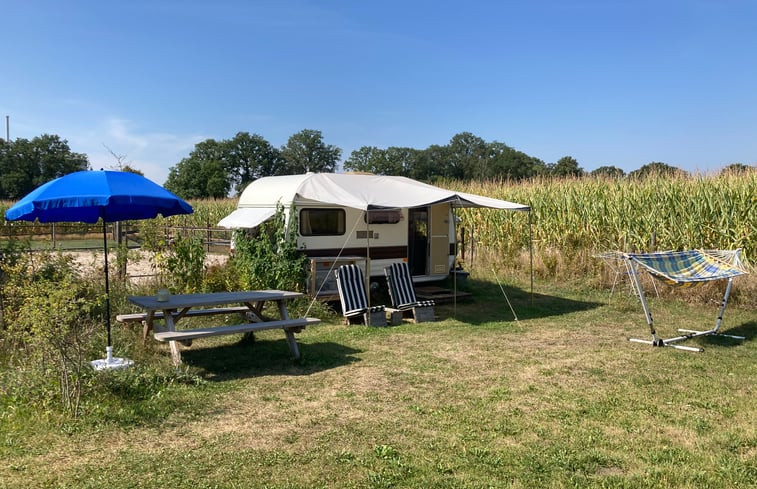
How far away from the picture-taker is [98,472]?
3.91 meters

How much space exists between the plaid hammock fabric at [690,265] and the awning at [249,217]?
6.26 meters

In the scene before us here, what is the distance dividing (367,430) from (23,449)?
2.55m

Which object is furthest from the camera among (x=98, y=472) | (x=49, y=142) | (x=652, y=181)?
(x=49, y=142)

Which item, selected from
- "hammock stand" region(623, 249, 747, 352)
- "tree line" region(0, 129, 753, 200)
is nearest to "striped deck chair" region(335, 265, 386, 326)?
"hammock stand" region(623, 249, 747, 352)

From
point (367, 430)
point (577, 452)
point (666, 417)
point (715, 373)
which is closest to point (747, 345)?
point (715, 373)

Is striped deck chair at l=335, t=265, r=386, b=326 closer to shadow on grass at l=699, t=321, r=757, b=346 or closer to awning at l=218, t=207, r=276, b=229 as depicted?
awning at l=218, t=207, r=276, b=229

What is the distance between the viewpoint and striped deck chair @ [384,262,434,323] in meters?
9.94

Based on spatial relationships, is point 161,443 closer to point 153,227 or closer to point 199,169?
point 153,227

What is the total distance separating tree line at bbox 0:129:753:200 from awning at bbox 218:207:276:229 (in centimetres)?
4733

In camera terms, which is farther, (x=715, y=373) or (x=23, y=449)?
(x=715, y=373)

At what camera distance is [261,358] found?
7230 millimetres

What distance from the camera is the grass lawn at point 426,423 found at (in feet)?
13.0

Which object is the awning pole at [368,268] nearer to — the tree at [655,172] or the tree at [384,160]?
the tree at [655,172]

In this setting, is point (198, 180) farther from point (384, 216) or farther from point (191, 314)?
point (191, 314)
